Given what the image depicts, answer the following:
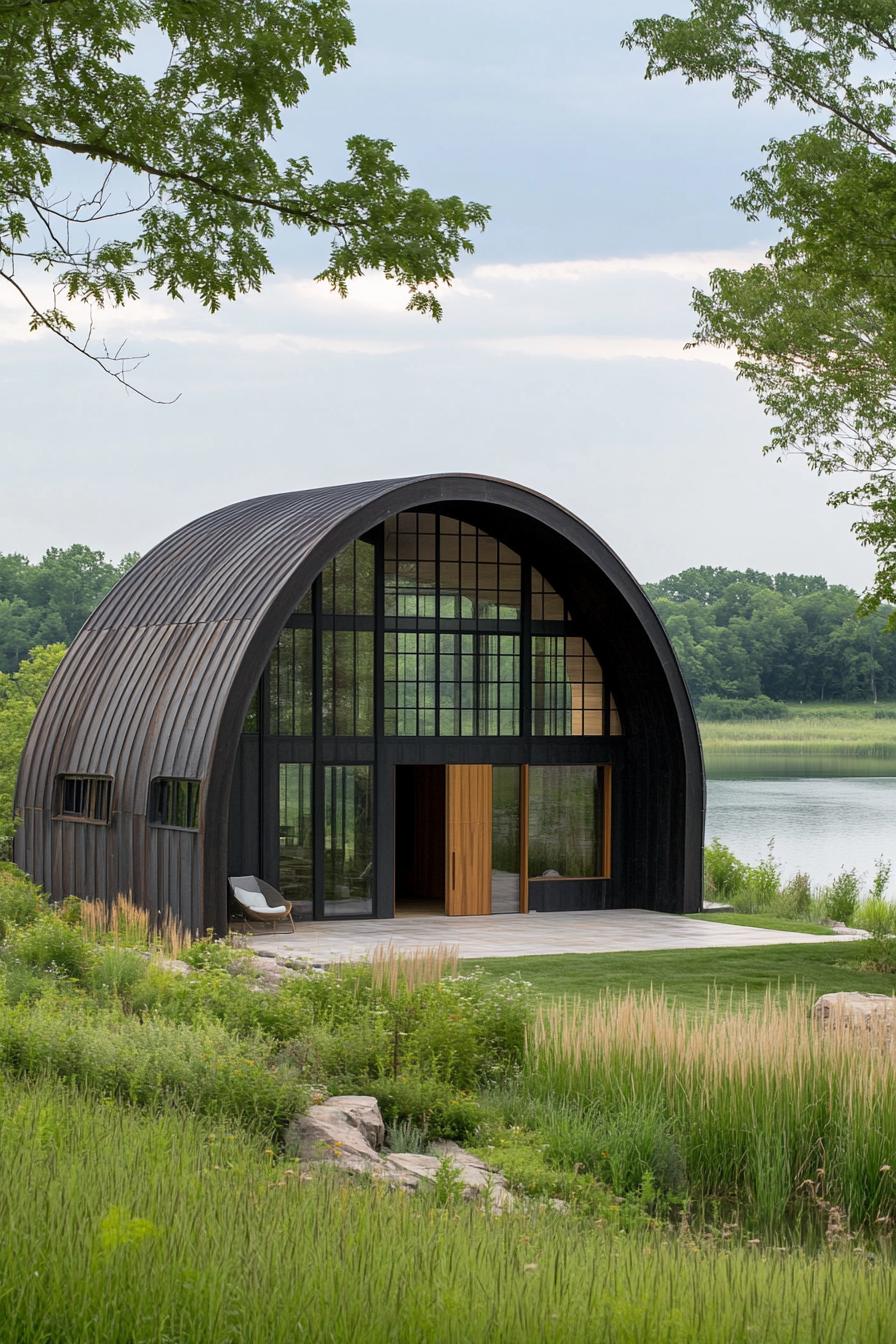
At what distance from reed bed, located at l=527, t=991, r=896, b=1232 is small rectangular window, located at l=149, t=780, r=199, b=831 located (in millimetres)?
9184

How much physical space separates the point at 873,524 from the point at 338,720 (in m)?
7.75

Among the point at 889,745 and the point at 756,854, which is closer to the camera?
the point at 756,854

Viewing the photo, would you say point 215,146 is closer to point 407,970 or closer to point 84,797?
point 407,970

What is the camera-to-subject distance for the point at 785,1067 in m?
8.39

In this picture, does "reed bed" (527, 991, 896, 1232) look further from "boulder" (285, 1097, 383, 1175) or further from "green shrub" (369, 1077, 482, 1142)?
"boulder" (285, 1097, 383, 1175)

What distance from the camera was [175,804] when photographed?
60.2ft

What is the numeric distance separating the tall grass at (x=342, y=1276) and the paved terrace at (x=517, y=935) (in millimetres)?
10792

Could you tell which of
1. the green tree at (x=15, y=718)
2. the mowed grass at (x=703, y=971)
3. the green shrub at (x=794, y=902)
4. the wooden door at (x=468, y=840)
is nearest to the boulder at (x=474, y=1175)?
the mowed grass at (x=703, y=971)

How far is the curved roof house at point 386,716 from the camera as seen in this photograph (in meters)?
19.1

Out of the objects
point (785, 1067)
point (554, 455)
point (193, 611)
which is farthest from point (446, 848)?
point (554, 455)

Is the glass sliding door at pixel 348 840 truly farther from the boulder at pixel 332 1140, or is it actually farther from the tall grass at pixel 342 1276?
the tall grass at pixel 342 1276

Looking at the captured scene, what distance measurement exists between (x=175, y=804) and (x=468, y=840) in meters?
4.29

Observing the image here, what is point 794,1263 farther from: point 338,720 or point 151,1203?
point 338,720

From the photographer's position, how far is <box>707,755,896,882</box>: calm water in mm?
35188
